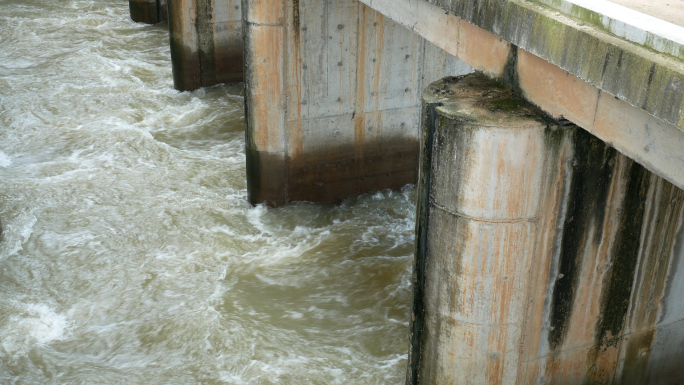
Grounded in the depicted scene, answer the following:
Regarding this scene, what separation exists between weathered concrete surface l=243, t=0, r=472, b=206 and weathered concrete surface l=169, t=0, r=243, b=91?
5.34 m

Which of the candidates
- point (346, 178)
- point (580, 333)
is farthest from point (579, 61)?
point (346, 178)

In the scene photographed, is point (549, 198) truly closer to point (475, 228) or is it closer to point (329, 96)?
point (475, 228)

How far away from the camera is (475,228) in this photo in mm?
6566

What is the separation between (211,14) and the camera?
54.2 feet

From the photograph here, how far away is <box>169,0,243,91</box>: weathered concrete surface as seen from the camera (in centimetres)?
1641

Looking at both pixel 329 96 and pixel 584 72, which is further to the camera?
pixel 329 96

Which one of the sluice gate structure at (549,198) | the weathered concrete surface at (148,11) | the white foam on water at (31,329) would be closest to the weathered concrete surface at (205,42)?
the weathered concrete surface at (148,11)

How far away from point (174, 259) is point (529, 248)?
6.11m

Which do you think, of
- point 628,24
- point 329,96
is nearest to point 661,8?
point 628,24

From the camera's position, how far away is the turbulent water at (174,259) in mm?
9195

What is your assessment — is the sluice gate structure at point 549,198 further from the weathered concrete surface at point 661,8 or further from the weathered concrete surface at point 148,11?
the weathered concrete surface at point 148,11

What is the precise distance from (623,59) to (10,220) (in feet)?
33.5

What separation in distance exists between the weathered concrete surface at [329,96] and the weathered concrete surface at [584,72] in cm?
429

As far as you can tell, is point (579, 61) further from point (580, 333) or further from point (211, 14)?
point (211, 14)
